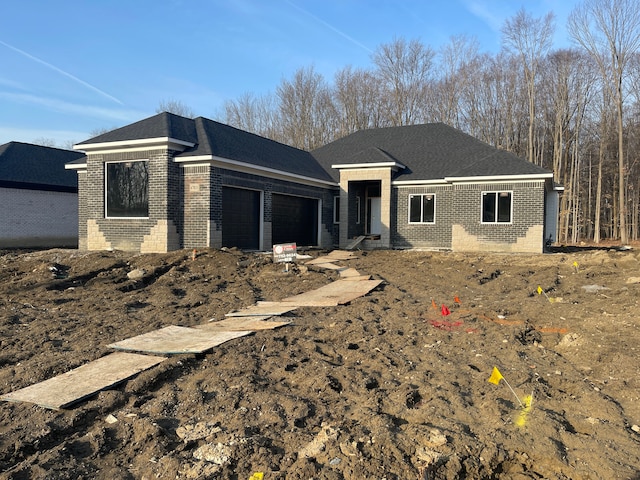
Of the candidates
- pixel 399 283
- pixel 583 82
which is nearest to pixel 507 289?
pixel 399 283

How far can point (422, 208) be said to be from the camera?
67.2 ft

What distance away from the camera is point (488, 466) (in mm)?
3000

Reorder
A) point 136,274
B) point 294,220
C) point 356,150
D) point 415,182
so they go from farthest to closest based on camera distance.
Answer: point 356,150, point 415,182, point 294,220, point 136,274

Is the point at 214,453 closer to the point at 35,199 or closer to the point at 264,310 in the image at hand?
the point at 264,310

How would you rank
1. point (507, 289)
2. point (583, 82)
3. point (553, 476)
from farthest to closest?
point (583, 82)
point (507, 289)
point (553, 476)

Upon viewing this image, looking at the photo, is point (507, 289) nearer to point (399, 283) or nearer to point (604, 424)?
point (399, 283)

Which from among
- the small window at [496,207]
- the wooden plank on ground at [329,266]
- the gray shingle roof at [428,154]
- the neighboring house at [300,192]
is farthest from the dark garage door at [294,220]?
the small window at [496,207]

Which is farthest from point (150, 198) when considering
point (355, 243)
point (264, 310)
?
point (355, 243)

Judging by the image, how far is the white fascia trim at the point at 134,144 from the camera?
14.9 meters

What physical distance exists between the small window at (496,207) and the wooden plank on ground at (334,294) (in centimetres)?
950

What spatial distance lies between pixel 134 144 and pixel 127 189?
151 centimetres

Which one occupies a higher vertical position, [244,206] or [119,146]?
[119,146]

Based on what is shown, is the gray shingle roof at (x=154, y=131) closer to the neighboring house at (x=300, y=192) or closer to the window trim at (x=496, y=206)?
the neighboring house at (x=300, y=192)

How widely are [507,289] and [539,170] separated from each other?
9.25 m
